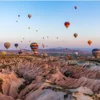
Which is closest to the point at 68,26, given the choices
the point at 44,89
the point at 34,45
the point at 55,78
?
the point at 34,45

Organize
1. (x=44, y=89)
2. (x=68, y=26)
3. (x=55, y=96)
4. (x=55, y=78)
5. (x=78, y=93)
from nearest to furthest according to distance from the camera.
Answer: (x=78, y=93), (x=55, y=96), (x=44, y=89), (x=55, y=78), (x=68, y=26)

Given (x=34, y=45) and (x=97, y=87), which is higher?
(x=34, y=45)

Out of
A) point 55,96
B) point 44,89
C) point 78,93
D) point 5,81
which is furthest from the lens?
point 5,81

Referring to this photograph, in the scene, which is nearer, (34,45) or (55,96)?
(55,96)

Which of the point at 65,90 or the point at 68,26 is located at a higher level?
the point at 68,26

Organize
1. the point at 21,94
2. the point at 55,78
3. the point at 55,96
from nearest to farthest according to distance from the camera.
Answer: the point at 55,96, the point at 21,94, the point at 55,78

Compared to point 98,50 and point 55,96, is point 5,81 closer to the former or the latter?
point 55,96

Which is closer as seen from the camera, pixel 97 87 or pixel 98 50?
pixel 97 87

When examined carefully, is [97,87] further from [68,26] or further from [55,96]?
[68,26]

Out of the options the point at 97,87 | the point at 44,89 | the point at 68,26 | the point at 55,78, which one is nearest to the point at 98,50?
the point at 68,26
